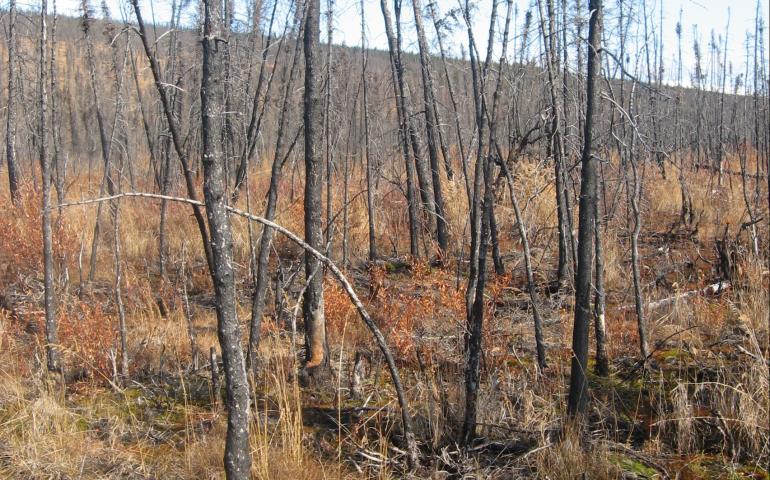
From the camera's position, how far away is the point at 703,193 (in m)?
12.3

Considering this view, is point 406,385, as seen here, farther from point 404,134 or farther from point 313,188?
point 404,134

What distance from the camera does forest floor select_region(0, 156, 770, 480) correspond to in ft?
12.8

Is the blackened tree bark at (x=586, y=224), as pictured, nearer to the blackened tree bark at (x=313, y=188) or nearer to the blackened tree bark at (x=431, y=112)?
the blackened tree bark at (x=313, y=188)

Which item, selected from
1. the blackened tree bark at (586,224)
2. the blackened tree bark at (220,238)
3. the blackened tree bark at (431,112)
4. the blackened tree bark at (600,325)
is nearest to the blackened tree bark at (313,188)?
the blackened tree bark at (220,238)

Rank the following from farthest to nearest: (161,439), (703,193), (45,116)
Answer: (703,193) < (45,116) < (161,439)

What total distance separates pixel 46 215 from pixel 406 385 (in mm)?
3096

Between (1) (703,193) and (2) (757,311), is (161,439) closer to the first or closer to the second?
(2) (757,311)

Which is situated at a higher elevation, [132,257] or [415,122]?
[415,122]

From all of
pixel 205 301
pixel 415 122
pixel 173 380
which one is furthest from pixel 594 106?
pixel 415 122

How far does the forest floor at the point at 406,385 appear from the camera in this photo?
391 cm

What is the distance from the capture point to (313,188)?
490cm

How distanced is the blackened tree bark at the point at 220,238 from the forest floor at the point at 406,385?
23.9 inches

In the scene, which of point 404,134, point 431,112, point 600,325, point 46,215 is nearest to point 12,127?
point 46,215

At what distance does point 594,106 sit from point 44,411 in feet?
13.4
